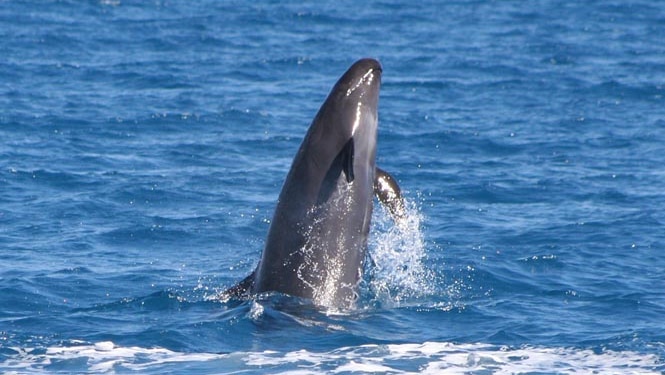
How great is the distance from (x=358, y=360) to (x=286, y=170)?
12.9 metres

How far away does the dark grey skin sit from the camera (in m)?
18.2

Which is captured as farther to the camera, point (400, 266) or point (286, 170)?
point (286, 170)

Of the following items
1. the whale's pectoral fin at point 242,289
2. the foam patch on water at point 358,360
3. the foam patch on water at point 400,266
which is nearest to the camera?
the foam patch on water at point 358,360

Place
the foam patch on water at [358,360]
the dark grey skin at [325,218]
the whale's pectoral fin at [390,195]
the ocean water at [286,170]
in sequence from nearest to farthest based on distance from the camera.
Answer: the foam patch on water at [358,360] < the ocean water at [286,170] < the dark grey skin at [325,218] < the whale's pectoral fin at [390,195]

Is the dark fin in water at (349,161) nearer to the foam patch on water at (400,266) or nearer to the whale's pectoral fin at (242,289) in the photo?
the foam patch on water at (400,266)

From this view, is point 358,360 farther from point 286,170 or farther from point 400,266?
point 286,170

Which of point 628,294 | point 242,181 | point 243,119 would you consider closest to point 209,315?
point 628,294

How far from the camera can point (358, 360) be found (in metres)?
16.4

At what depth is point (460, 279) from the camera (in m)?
21.3

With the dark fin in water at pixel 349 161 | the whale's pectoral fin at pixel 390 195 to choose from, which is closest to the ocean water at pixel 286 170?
the whale's pectoral fin at pixel 390 195

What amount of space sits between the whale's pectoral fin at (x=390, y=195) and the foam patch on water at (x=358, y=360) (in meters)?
2.55

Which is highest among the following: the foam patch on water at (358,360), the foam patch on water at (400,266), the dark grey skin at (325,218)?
the dark grey skin at (325,218)

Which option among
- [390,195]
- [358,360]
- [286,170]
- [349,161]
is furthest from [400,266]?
[286,170]

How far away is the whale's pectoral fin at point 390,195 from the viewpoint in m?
19.2
